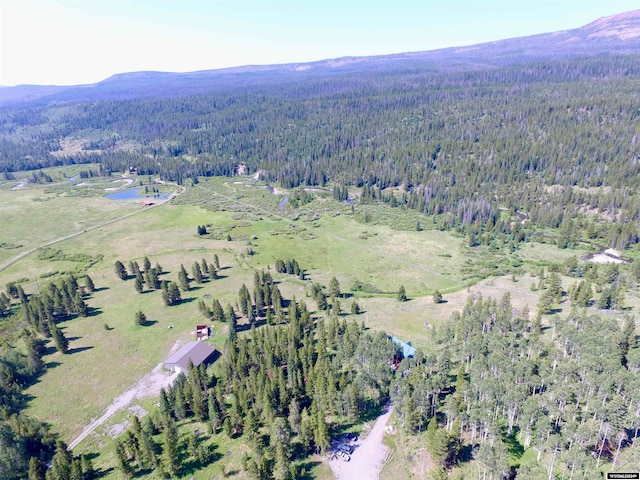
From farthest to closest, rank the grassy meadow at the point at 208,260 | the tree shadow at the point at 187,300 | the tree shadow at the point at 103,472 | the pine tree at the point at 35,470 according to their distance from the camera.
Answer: the tree shadow at the point at 187,300
the grassy meadow at the point at 208,260
the tree shadow at the point at 103,472
the pine tree at the point at 35,470

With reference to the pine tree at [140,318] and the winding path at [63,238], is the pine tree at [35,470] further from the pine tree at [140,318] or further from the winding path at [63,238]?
the winding path at [63,238]

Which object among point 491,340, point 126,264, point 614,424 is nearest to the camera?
point 614,424

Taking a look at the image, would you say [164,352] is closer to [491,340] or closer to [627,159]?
[491,340]

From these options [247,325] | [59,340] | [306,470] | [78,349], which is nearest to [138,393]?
[78,349]

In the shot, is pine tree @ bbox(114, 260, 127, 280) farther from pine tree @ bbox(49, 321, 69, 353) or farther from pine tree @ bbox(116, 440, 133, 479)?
pine tree @ bbox(116, 440, 133, 479)

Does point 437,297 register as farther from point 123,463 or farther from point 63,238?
point 63,238

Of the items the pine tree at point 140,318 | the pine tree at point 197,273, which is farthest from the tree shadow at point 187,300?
the pine tree at point 140,318

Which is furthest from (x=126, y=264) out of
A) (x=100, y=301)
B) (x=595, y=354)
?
(x=595, y=354)
